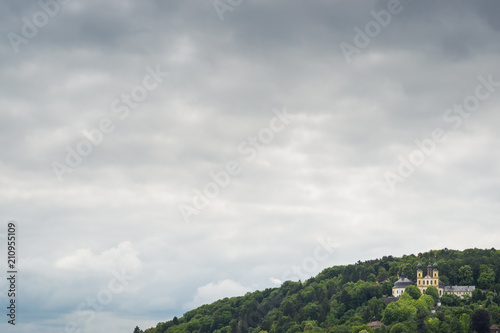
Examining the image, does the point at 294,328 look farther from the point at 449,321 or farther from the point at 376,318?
the point at 449,321

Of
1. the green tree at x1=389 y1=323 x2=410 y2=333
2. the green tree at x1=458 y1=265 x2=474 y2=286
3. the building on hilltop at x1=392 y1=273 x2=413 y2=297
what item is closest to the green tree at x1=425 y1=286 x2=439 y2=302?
the building on hilltop at x1=392 y1=273 x2=413 y2=297

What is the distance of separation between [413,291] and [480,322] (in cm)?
4367

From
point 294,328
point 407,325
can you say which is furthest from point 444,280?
point 407,325

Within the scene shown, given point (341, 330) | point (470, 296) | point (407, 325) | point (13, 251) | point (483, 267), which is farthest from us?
point (483, 267)

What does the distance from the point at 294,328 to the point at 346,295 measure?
18.7 metres

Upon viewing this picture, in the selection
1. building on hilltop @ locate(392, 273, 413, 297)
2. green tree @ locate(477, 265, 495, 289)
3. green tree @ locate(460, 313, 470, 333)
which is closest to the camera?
green tree @ locate(460, 313, 470, 333)

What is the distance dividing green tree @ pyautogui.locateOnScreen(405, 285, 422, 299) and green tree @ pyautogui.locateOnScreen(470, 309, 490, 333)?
40.5 meters

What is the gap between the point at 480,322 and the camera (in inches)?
5536

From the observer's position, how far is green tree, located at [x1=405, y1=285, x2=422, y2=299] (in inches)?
7195

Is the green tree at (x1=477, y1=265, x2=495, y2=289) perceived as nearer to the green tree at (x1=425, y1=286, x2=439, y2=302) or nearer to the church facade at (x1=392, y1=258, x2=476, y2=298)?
the church facade at (x1=392, y1=258, x2=476, y2=298)

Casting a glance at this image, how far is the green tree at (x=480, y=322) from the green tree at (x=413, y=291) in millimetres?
40533

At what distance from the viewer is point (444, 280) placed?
198 m

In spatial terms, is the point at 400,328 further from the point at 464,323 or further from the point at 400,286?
the point at 400,286

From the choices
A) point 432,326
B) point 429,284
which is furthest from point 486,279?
point 432,326
